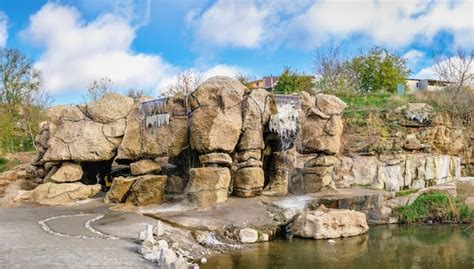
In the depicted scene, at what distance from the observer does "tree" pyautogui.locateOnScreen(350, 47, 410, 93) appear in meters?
33.6

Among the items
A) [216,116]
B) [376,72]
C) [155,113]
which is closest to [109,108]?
[155,113]

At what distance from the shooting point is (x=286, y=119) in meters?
18.9

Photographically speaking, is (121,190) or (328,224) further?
(121,190)

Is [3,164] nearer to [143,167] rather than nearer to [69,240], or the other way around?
[143,167]

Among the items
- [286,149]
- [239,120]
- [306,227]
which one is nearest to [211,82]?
[239,120]

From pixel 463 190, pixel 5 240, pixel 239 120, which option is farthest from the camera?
pixel 463 190

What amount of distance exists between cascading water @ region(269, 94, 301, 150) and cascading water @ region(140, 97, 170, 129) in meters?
3.94

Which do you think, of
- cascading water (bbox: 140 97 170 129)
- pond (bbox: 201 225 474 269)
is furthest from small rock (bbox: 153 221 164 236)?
cascading water (bbox: 140 97 170 129)

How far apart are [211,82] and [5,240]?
8778 millimetres

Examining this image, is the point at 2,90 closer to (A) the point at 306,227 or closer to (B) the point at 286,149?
(B) the point at 286,149

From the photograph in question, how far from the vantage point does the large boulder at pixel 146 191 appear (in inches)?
671

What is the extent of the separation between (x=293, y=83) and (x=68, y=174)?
17974mm

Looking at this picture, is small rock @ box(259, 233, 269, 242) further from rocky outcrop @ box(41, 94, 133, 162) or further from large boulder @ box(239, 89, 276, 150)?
rocky outcrop @ box(41, 94, 133, 162)

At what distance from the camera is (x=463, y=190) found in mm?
19391
